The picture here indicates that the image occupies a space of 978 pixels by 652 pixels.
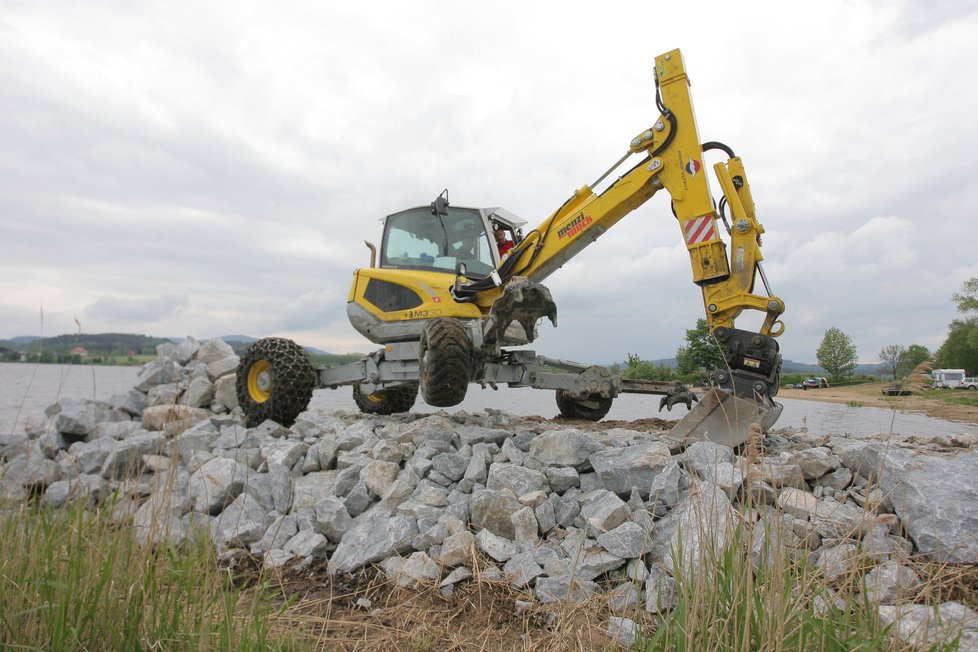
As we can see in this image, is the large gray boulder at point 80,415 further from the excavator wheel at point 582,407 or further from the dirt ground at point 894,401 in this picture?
the dirt ground at point 894,401

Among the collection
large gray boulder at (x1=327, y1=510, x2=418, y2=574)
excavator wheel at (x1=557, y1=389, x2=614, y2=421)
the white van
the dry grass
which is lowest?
the dry grass

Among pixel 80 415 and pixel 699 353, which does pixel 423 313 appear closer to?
pixel 699 353

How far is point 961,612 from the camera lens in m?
2.46

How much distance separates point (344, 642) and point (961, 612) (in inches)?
99.1

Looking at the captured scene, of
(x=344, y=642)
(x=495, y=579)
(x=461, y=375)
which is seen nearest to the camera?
(x=344, y=642)

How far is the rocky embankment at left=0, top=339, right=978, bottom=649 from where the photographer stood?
2.59 metres

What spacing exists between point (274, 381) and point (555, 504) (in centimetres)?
406

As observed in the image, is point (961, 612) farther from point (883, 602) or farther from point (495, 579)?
point (495, 579)

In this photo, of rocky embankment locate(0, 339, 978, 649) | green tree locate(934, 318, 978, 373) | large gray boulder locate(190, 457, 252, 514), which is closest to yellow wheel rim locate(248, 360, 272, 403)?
rocky embankment locate(0, 339, 978, 649)

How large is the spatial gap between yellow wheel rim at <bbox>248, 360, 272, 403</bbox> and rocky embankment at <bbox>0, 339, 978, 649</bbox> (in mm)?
1381

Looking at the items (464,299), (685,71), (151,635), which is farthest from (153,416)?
(685,71)

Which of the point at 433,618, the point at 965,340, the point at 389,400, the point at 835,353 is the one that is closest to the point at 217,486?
the point at 433,618

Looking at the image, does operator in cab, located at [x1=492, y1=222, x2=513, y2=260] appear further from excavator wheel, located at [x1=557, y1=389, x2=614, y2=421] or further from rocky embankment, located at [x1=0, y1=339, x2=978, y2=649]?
rocky embankment, located at [x1=0, y1=339, x2=978, y2=649]

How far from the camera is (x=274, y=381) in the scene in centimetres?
680
